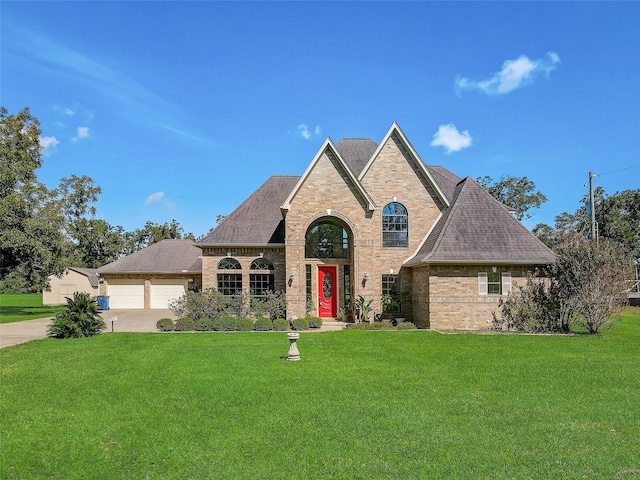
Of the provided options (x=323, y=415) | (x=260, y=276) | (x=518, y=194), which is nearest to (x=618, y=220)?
(x=518, y=194)

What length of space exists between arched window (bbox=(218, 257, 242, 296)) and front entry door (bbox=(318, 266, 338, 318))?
13.2 feet

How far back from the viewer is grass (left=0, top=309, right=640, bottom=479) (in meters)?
5.26

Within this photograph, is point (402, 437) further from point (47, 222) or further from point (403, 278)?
point (47, 222)

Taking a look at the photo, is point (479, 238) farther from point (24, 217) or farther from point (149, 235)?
point (149, 235)

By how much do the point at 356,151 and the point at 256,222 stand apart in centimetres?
637

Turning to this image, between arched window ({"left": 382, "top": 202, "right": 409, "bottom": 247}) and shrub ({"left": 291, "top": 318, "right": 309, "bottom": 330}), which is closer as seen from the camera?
shrub ({"left": 291, "top": 318, "right": 309, "bottom": 330})

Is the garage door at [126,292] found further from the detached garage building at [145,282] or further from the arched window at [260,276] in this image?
the arched window at [260,276]

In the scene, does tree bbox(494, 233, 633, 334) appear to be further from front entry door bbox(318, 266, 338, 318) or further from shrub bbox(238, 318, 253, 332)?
shrub bbox(238, 318, 253, 332)

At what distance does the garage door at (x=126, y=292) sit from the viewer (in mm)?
32812

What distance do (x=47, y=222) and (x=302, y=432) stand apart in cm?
2712

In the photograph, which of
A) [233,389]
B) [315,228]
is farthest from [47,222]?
[233,389]

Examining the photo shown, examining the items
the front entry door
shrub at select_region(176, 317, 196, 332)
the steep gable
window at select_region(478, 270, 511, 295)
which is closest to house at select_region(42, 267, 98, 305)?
shrub at select_region(176, 317, 196, 332)

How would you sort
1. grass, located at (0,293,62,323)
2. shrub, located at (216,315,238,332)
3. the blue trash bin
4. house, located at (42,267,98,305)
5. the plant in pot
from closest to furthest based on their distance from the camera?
shrub, located at (216,315,238,332) < the plant in pot < grass, located at (0,293,62,323) < the blue trash bin < house, located at (42,267,98,305)

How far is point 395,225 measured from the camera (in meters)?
21.3
